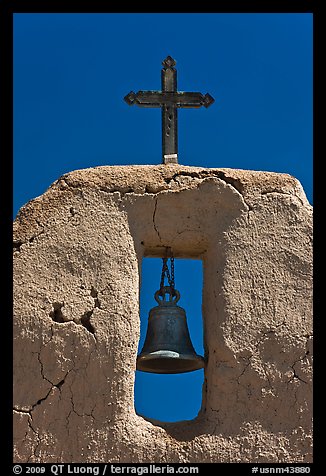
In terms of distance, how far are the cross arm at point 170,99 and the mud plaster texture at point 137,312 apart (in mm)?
643

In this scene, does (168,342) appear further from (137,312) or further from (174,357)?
(137,312)

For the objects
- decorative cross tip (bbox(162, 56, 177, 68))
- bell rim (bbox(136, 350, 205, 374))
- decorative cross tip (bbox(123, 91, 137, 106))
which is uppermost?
decorative cross tip (bbox(162, 56, 177, 68))

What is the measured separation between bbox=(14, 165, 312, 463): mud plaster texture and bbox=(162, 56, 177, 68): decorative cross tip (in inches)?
35.1

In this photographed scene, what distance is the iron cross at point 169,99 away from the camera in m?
7.62

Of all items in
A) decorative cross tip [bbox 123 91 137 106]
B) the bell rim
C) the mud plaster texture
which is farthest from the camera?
decorative cross tip [bbox 123 91 137 106]

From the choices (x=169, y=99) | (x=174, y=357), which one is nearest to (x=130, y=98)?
(x=169, y=99)

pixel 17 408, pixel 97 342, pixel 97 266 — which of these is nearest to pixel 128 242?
pixel 97 266

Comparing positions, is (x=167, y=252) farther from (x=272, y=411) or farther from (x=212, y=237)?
(x=272, y=411)

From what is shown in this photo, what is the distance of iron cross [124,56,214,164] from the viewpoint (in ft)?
25.0

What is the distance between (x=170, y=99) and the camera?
768cm

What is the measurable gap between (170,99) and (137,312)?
1.63 meters

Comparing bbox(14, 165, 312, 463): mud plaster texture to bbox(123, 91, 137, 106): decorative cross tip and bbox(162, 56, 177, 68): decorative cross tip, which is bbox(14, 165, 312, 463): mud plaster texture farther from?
bbox(162, 56, 177, 68): decorative cross tip

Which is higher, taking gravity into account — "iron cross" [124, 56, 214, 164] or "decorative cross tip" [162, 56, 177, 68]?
"decorative cross tip" [162, 56, 177, 68]

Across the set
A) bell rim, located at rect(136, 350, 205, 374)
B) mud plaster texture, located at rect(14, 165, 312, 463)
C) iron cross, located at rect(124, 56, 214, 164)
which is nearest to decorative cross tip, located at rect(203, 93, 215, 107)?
iron cross, located at rect(124, 56, 214, 164)
